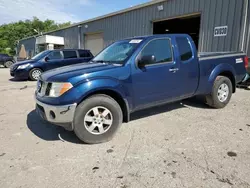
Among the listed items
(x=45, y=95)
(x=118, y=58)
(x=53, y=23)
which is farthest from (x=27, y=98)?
(x=53, y=23)

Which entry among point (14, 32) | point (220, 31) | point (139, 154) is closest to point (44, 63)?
point (220, 31)

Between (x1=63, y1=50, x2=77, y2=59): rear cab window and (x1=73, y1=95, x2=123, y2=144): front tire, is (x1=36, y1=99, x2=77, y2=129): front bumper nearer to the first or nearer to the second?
(x1=73, y1=95, x2=123, y2=144): front tire

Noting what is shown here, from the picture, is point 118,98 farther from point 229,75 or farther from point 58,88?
point 229,75

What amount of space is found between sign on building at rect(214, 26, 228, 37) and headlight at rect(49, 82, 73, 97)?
7.72m

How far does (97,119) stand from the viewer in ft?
10.4

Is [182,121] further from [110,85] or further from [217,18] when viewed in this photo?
[217,18]

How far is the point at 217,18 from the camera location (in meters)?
8.34

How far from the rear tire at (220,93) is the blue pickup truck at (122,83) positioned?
1.1 inches

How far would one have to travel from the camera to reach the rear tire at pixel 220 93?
470cm

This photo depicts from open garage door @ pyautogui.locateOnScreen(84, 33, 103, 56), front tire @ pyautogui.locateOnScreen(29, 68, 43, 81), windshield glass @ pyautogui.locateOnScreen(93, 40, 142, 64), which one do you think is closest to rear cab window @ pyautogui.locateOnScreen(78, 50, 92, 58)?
front tire @ pyautogui.locateOnScreen(29, 68, 43, 81)

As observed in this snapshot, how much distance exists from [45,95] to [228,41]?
7916mm

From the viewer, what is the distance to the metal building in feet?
25.3

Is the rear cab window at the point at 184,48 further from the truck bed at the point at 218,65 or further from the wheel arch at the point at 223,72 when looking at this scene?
the wheel arch at the point at 223,72

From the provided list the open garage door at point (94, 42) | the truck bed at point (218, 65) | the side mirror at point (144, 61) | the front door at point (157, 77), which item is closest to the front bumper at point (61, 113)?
the front door at point (157, 77)
